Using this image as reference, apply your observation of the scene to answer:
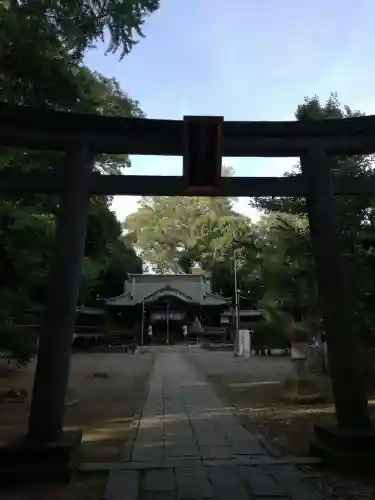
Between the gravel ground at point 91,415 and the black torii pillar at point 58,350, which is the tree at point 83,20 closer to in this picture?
the black torii pillar at point 58,350

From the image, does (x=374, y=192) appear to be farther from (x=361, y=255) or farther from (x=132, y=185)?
(x=361, y=255)

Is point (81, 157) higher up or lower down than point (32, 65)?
lower down

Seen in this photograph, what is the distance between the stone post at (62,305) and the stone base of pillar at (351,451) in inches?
103

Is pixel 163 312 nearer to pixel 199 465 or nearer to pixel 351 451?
pixel 199 465

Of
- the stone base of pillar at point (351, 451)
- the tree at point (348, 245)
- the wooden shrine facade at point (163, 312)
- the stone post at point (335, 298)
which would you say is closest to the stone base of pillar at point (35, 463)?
the stone base of pillar at point (351, 451)

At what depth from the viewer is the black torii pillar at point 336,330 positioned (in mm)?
4875

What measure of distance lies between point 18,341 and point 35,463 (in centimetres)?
579

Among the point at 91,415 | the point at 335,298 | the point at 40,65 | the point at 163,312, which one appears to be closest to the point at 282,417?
the point at 91,415

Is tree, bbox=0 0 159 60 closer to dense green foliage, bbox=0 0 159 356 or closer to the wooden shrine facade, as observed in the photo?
dense green foliage, bbox=0 0 159 356

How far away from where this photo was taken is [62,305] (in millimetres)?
5066

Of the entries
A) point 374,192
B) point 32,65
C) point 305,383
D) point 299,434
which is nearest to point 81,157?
point 32,65

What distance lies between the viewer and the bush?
390 inches

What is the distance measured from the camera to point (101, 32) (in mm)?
7238

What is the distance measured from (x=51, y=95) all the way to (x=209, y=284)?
121ft
